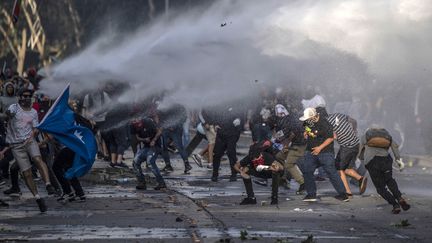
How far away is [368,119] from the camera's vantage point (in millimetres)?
25766

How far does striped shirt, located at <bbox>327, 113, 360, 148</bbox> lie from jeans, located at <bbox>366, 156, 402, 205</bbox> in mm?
1824

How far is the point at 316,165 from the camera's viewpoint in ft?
56.2

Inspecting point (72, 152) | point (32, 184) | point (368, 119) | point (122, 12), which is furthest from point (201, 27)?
point (122, 12)

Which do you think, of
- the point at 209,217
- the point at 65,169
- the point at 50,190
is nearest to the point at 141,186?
the point at 65,169

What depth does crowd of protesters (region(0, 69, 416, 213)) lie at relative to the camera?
618 inches

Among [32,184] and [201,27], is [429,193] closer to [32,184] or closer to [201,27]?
[201,27]

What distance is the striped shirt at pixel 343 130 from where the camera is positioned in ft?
57.6

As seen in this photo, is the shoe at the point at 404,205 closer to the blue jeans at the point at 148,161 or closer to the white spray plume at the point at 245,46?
the white spray plume at the point at 245,46

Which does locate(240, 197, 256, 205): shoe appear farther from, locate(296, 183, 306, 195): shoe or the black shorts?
the black shorts

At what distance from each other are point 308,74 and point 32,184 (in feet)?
30.9

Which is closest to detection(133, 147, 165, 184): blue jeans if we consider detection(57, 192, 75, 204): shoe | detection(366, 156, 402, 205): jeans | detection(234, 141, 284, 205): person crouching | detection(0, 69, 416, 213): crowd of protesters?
detection(0, 69, 416, 213): crowd of protesters

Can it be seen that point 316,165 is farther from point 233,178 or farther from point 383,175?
point 233,178

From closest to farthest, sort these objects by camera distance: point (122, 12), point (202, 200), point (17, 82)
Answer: point (202, 200) → point (17, 82) → point (122, 12)

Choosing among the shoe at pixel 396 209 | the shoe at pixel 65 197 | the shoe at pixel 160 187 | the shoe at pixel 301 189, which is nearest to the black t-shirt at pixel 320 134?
the shoe at pixel 301 189
